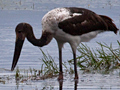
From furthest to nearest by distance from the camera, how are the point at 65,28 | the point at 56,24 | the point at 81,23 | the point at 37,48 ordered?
the point at 37,48
the point at 81,23
the point at 65,28
the point at 56,24

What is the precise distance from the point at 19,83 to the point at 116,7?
12524mm

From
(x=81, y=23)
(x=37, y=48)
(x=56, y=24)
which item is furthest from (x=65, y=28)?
(x=37, y=48)

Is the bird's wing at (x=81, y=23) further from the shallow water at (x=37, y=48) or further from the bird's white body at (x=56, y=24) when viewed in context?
the shallow water at (x=37, y=48)

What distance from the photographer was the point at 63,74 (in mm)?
9281

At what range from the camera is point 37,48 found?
1229 centimetres

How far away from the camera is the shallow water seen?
8078mm

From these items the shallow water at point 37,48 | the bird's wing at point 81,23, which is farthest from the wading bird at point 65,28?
the shallow water at point 37,48

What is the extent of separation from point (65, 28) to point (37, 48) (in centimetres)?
372

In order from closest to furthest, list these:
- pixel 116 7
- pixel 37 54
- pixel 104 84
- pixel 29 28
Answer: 1. pixel 104 84
2. pixel 29 28
3. pixel 37 54
4. pixel 116 7

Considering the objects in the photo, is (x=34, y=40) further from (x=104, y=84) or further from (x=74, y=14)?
(x=104, y=84)

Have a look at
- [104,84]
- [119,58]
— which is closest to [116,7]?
[119,58]

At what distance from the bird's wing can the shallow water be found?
0.86 meters

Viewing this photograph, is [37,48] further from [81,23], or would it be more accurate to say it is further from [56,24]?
[56,24]

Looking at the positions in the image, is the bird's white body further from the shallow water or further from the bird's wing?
the shallow water
